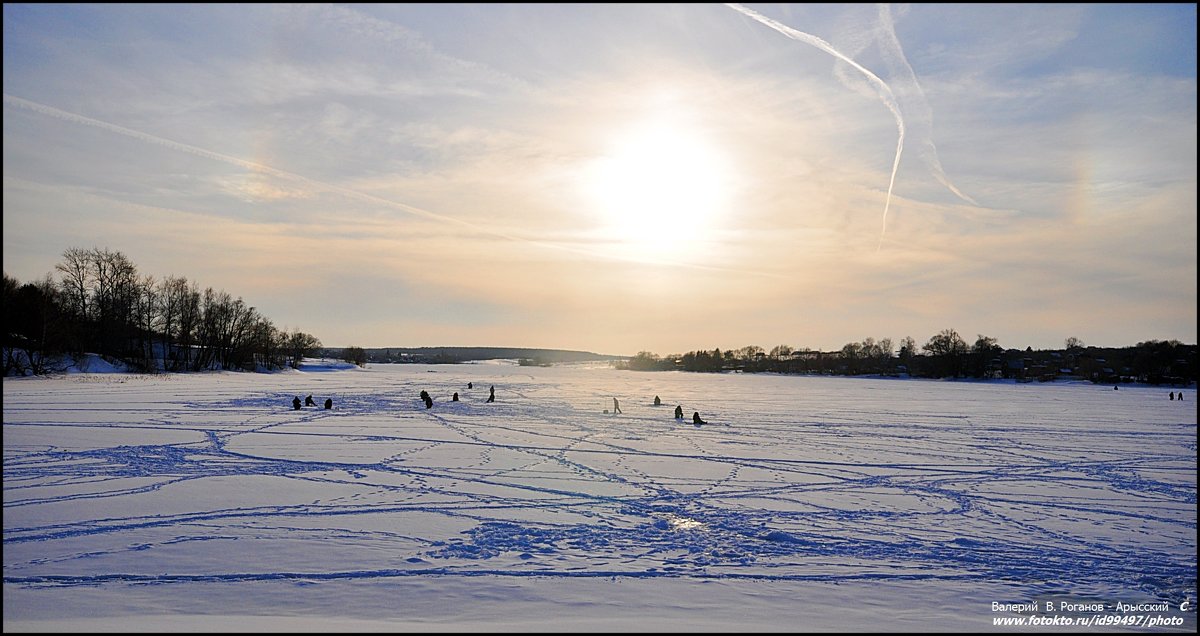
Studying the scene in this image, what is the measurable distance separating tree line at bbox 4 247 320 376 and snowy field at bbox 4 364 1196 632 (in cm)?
4011

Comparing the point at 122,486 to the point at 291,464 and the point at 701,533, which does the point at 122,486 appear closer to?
the point at 291,464

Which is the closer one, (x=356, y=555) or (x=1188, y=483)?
(x=356, y=555)

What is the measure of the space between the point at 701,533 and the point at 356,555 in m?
3.99

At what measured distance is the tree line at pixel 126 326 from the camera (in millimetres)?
48219

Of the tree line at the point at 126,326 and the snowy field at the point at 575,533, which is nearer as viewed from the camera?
the snowy field at the point at 575,533

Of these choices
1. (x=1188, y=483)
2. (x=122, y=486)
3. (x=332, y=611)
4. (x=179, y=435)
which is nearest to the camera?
(x=332, y=611)

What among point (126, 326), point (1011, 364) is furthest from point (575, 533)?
point (1011, 364)

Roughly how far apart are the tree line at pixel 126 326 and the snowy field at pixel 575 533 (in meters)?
40.1

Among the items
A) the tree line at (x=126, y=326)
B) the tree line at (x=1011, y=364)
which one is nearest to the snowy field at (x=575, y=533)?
the tree line at (x=126, y=326)

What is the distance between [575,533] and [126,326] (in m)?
72.0

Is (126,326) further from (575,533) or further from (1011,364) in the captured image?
(1011,364)

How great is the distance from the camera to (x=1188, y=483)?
12500 millimetres

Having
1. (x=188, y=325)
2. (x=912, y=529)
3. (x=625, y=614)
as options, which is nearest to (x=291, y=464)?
(x=625, y=614)

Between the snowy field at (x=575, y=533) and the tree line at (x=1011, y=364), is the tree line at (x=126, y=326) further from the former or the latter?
the tree line at (x=1011, y=364)
